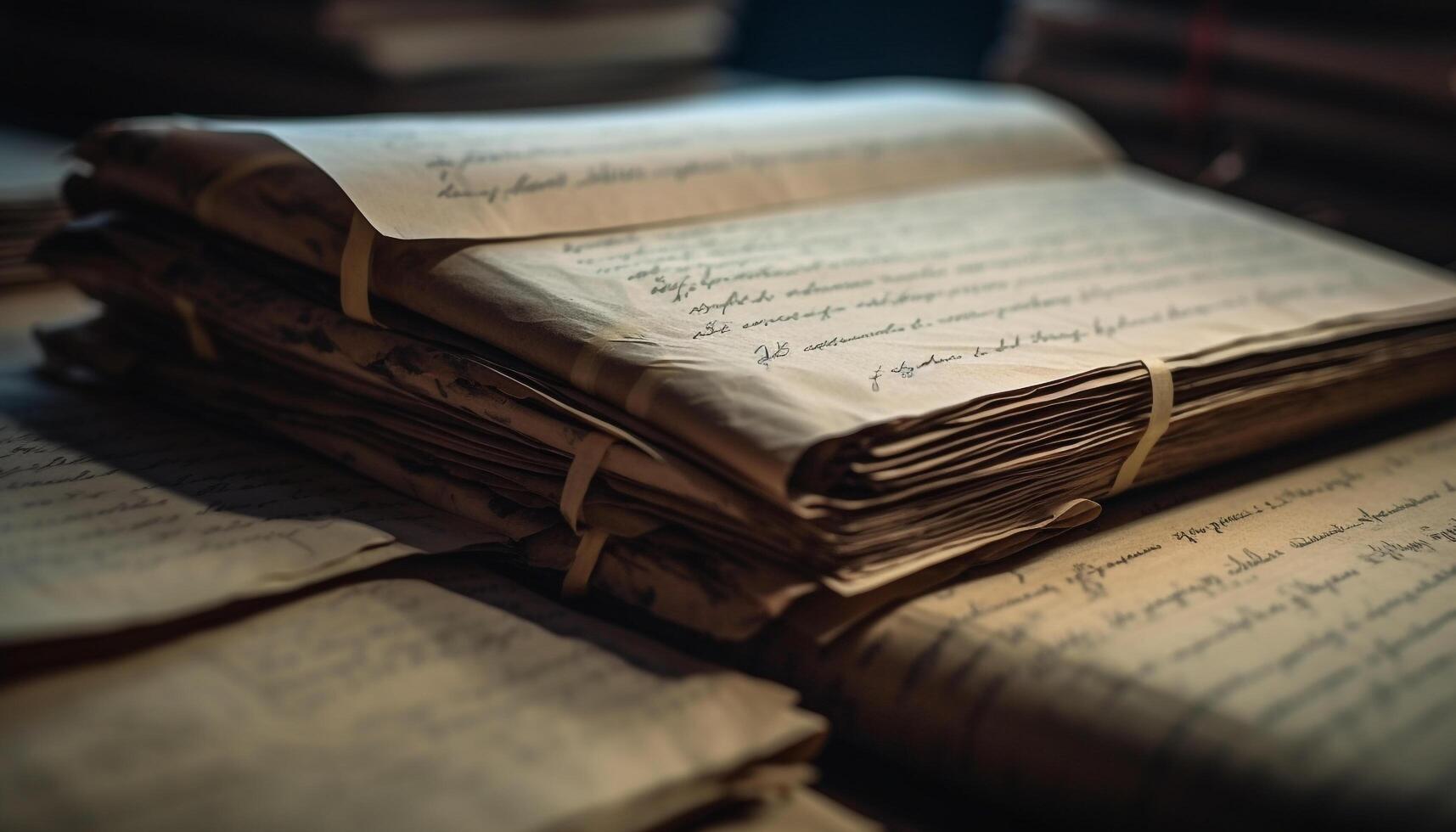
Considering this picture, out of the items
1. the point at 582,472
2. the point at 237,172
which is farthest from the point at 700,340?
the point at 237,172

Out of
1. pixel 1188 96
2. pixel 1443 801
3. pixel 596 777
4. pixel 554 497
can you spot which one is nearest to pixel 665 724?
pixel 596 777

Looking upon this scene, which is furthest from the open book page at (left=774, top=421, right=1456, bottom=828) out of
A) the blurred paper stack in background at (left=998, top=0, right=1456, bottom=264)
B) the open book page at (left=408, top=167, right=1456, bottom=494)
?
the blurred paper stack in background at (left=998, top=0, right=1456, bottom=264)

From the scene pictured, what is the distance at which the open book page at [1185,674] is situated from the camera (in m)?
0.53

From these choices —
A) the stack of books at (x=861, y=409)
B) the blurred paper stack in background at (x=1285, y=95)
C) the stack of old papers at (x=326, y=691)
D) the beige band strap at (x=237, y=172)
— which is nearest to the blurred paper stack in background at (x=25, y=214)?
the stack of books at (x=861, y=409)

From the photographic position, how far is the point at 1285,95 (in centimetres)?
132

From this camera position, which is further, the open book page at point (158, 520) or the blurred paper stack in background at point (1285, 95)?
the blurred paper stack in background at point (1285, 95)

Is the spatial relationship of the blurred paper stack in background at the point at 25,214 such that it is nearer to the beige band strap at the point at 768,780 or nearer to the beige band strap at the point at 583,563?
the beige band strap at the point at 583,563

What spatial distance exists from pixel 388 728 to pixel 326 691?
0.04 m

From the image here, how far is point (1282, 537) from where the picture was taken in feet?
2.39

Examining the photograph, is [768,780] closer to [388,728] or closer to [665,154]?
[388,728]

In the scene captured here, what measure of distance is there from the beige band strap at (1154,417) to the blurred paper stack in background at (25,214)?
0.82m

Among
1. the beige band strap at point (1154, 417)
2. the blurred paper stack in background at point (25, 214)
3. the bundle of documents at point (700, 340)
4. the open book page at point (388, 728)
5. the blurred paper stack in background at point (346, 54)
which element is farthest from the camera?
the blurred paper stack in background at point (346, 54)

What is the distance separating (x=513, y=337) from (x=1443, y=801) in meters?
0.49

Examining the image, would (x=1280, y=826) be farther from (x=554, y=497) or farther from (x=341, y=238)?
(x=341, y=238)
